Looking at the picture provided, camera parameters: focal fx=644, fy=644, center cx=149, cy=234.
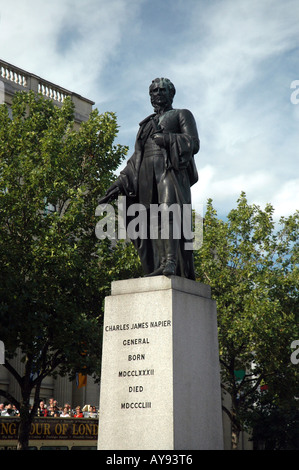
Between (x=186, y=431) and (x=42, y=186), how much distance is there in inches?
687

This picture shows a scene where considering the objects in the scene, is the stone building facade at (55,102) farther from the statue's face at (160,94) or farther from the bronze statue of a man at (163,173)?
the bronze statue of a man at (163,173)

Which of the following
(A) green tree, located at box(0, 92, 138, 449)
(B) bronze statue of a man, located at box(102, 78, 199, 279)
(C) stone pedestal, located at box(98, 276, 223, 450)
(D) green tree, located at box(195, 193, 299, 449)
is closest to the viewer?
(C) stone pedestal, located at box(98, 276, 223, 450)

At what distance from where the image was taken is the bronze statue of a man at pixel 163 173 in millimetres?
10523

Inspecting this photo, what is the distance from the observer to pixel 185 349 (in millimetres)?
9484

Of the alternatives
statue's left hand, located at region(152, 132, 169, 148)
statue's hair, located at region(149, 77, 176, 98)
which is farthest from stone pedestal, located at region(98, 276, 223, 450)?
statue's hair, located at region(149, 77, 176, 98)

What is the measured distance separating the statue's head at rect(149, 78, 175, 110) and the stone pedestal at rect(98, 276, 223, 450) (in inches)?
129

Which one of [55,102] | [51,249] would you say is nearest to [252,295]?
[51,249]

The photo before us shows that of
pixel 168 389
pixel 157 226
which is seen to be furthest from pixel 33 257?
pixel 168 389

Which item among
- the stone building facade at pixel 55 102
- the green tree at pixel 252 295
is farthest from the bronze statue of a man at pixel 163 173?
the stone building facade at pixel 55 102

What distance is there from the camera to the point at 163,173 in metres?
10.8

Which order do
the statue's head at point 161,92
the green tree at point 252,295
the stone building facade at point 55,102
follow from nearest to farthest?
the statue's head at point 161,92 → the green tree at point 252,295 → the stone building facade at point 55,102

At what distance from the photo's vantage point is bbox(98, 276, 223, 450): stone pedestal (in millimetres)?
9055

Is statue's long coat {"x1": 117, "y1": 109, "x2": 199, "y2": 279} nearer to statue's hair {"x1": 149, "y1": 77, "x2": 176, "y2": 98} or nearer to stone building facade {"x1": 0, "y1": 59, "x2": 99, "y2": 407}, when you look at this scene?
statue's hair {"x1": 149, "y1": 77, "x2": 176, "y2": 98}

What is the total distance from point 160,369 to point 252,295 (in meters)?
22.7
